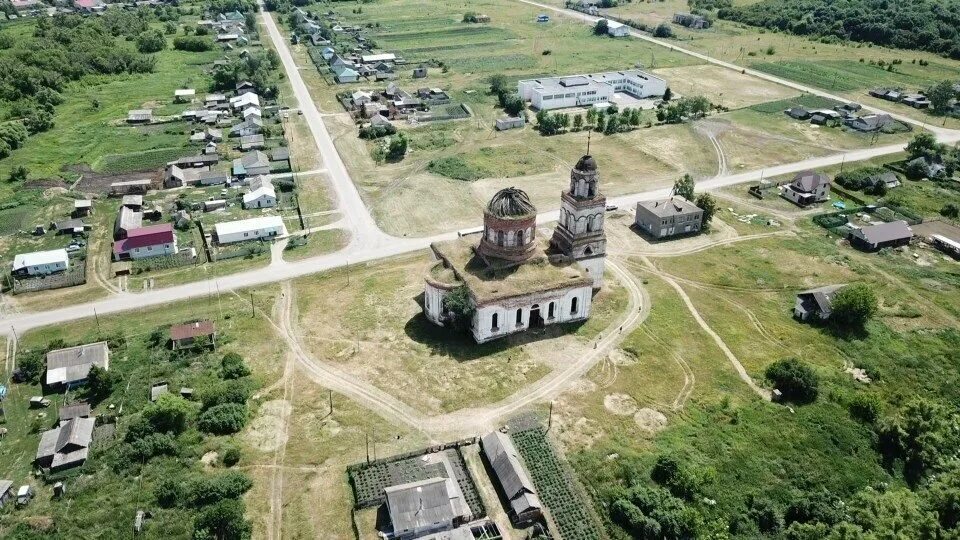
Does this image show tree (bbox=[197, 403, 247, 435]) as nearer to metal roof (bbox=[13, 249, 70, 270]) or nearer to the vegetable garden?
the vegetable garden

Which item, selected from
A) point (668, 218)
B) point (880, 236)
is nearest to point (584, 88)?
point (668, 218)

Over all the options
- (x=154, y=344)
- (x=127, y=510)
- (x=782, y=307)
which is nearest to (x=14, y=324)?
(x=154, y=344)

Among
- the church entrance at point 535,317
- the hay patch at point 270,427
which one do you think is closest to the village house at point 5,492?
the hay patch at point 270,427

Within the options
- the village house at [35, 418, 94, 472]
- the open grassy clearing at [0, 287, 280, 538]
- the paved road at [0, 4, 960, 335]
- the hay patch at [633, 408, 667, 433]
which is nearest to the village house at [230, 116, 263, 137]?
the paved road at [0, 4, 960, 335]

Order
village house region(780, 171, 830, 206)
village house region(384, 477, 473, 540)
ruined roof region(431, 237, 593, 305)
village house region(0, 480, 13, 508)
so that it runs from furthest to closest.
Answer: village house region(780, 171, 830, 206) < ruined roof region(431, 237, 593, 305) < village house region(0, 480, 13, 508) < village house region(384, 477, 473, 540)

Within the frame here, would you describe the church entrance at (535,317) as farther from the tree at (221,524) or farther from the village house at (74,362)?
the village house at (74,362)

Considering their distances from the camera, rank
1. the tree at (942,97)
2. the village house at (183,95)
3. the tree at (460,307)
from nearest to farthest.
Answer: the tree at (460,307) → the tree at (942,97) → the village house at (183,95)
